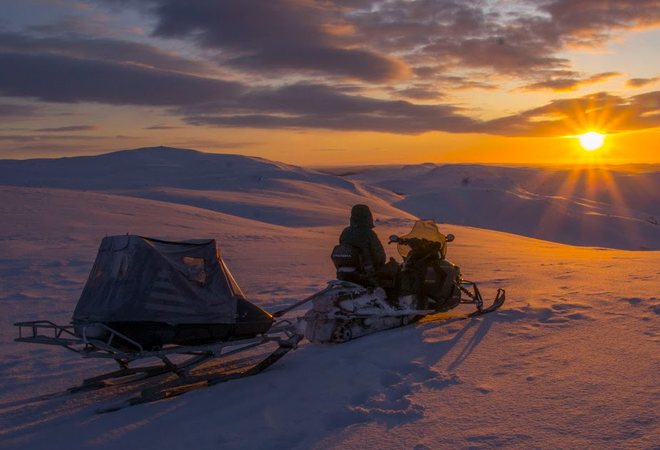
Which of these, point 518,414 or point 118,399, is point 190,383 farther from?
point 518,414

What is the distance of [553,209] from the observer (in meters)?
40.5

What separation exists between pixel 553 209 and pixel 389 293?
117ft

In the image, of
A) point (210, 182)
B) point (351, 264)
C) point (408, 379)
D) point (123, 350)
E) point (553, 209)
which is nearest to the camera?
point (123, 350)

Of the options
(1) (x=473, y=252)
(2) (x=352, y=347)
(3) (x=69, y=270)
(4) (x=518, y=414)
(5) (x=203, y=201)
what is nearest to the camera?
(4) (x=518, y=414)

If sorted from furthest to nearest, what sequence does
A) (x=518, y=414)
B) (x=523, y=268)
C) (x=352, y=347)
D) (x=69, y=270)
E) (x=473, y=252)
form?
1. (x=473, y=252)
2. (x=523, y=268)
3. (x=69, y=270)
4. (x=352, y=347)
5. (x=518, y=414)

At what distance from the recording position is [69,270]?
11219 mm

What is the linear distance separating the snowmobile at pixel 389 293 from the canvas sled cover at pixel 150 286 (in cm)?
148

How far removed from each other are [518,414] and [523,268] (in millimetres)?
8779

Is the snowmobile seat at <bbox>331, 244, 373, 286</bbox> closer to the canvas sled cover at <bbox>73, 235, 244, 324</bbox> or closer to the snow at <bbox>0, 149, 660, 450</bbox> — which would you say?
the snow at <bbox>0, 149, 660, 450</bbox>

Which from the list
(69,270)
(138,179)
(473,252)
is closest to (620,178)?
(138,179)

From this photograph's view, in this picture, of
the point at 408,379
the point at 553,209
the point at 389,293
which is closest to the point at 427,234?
the point at 389,293

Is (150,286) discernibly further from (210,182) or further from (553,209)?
(553,209)

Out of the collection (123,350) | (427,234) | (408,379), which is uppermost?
(427,234)

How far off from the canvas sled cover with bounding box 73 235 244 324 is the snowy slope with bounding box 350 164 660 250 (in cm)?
3003
